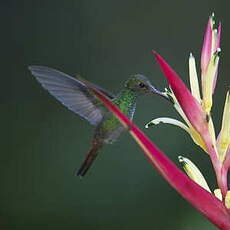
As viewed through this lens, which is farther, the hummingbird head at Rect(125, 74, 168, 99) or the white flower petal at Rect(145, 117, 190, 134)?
the hummingbird head at Rect(125, 74, 168, 99)

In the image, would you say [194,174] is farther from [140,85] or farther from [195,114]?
[140,85]

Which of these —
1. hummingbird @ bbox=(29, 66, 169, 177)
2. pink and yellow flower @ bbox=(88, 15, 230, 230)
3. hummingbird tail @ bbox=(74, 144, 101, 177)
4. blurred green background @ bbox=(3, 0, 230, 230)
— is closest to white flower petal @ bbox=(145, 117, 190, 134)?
pink and yellow flower @ bbox=(88, 15, 230, 230)

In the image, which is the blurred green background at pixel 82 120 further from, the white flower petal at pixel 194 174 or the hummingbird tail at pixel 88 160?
the white flower petal at pixel 194 174

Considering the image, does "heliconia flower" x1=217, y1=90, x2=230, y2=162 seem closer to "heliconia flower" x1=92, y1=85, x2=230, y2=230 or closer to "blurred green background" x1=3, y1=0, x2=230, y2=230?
"heliconia flower" x1=92, y1=85, x2=230, y2=230

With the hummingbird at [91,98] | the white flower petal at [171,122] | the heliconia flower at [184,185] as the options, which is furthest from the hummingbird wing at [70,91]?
the heliconia flower at [184,185]

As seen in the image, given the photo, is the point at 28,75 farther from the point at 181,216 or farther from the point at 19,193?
the point at 181,216

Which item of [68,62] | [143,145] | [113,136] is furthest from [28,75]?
[143,145]
